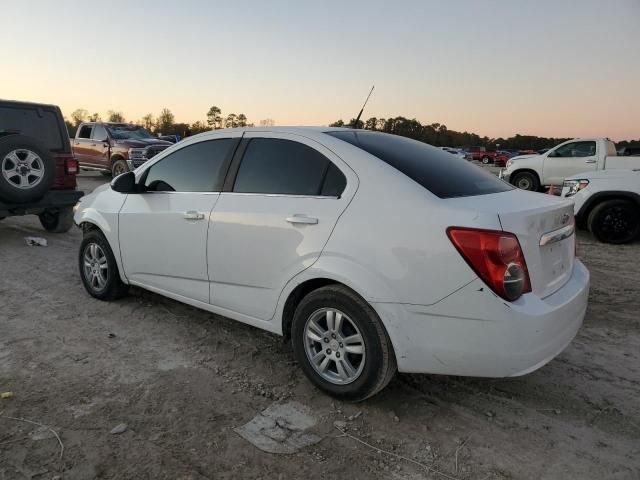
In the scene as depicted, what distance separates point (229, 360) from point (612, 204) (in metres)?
7.08

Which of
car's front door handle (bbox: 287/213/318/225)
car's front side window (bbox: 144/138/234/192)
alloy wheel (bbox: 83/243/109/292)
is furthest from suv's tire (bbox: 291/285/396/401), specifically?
alloy wheel (bbox: 83/243/109/292)

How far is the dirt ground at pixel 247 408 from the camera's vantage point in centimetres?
238

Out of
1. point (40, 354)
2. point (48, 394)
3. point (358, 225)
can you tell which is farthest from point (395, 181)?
point (40, 354)

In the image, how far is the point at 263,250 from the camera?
316 cm

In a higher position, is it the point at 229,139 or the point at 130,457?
the point at 229,139

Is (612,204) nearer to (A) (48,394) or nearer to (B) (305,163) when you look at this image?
(B) (305,163)

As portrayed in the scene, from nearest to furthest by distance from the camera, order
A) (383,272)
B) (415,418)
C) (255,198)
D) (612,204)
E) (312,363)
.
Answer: (383,272)
(415,418)
(312,363)
(255,198)
(612,204)

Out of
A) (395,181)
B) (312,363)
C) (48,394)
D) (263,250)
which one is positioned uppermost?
(395,181)

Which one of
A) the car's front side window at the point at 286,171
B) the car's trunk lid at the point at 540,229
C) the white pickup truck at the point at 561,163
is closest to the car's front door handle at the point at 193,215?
the car's front side window at the point at 286,171

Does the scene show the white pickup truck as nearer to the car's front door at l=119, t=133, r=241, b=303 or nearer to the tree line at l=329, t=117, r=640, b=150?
the car's front door at l=119, t=133, r=241, b=303

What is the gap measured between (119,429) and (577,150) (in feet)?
46.1

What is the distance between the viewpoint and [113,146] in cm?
1542

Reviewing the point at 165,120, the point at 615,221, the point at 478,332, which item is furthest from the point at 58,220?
the point at 165,120

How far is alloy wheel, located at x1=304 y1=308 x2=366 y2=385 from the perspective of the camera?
111 inches
